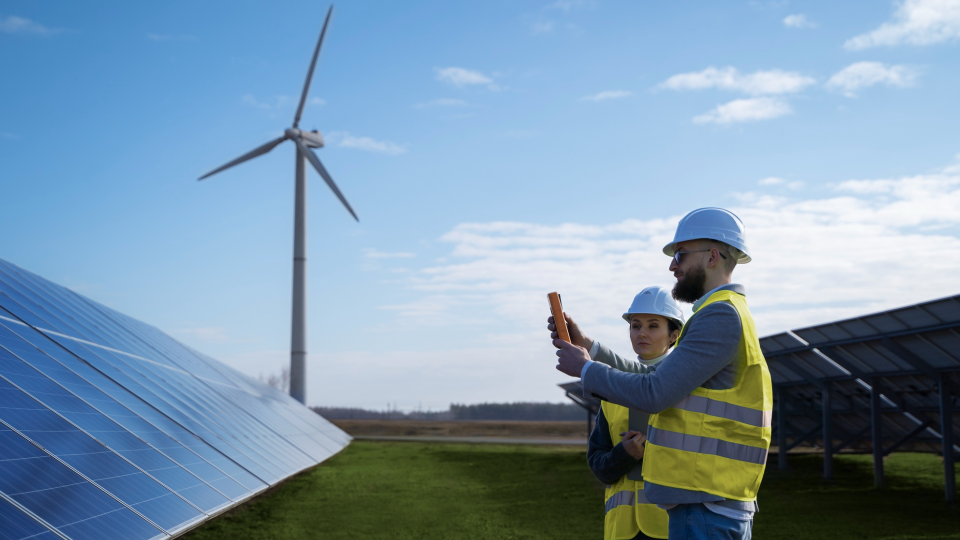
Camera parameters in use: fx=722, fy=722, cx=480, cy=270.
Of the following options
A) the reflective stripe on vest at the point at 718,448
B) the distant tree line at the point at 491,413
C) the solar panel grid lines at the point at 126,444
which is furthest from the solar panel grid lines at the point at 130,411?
the distant tree line at the point at 491,413

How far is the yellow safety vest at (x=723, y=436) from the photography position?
3406mm

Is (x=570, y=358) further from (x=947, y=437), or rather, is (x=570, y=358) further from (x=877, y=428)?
(x=877, y=428)

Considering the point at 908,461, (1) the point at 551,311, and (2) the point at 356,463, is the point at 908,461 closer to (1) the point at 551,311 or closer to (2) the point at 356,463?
(2) the point at 356,463

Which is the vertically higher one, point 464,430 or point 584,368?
point 584,368

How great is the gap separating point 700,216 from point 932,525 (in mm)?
12512

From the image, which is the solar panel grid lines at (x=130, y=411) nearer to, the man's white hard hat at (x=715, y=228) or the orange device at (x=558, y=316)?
the orange device at (x=558, y=316)

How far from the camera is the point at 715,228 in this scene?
12.5 ft

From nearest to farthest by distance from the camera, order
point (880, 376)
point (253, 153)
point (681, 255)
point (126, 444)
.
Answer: point (681, 255) → point (126, 444) → point (880, 376) → point (253, 153)

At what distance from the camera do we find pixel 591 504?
1586cm

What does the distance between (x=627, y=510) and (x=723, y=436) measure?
151cm

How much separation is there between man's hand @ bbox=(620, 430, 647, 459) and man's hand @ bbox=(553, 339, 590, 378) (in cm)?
89

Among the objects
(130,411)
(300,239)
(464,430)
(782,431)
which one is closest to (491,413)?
(464,430)

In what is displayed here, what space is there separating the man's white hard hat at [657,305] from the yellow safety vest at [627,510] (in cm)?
74

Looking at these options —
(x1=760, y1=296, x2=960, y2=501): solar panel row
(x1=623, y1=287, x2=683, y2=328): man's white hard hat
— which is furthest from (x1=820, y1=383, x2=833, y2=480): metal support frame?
(x1=623, y1=287, x2=683, y2=328): man's white hard hat
